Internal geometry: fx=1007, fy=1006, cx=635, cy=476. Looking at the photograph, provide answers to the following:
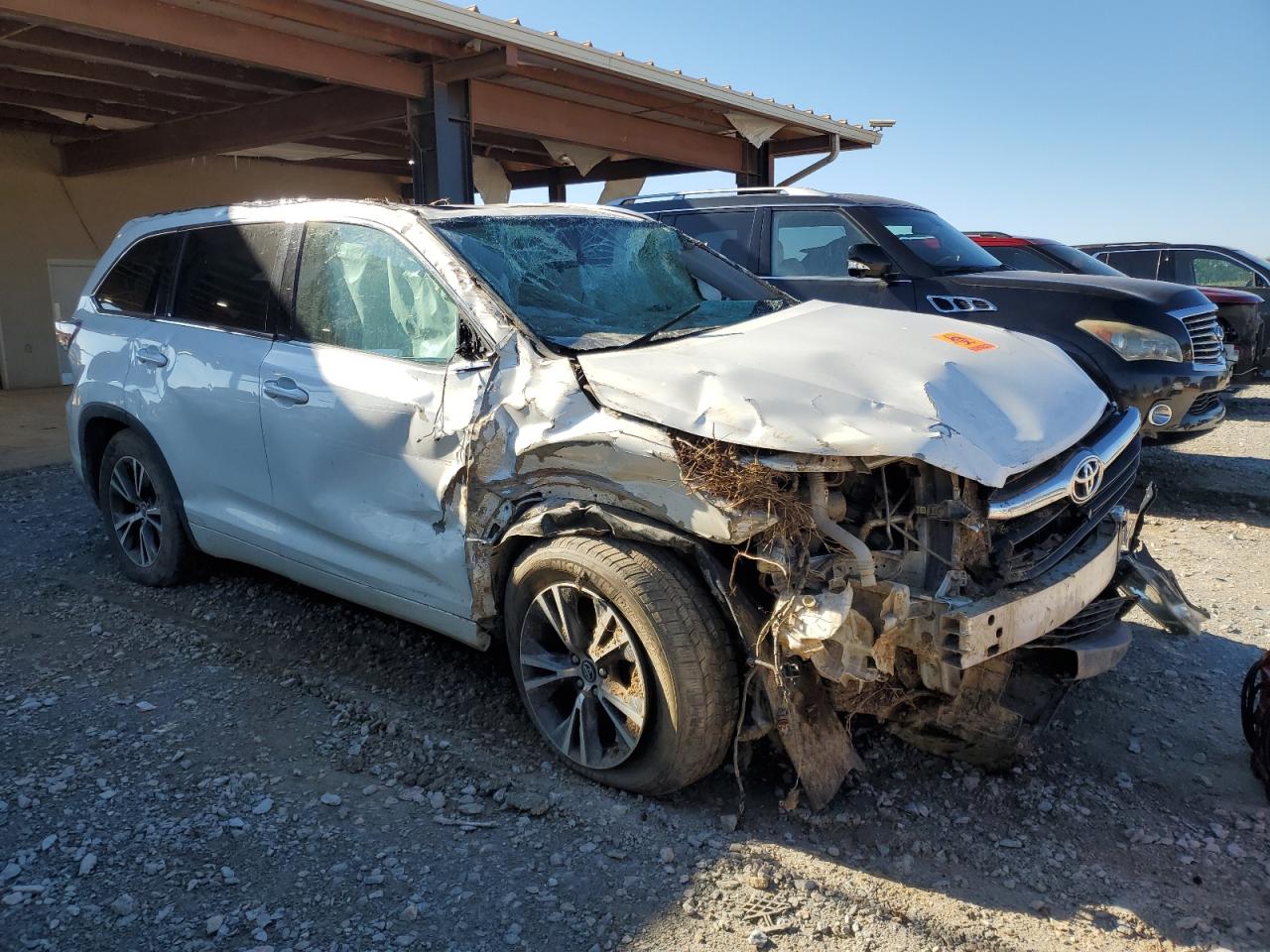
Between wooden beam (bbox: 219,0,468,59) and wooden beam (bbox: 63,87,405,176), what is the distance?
35.7 inches

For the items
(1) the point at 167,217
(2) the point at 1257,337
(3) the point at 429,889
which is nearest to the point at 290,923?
(3) the point at 429,889

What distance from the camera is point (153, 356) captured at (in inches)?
189

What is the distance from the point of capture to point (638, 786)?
3209mm

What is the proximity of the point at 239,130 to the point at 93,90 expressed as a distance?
1421 mm

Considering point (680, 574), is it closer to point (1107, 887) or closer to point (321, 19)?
point (1107, 887)

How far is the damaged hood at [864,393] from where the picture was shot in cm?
284

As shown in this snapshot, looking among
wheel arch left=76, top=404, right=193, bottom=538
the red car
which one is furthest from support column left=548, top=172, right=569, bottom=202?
wheel arch left=76, top=404, right=193, bottom=538

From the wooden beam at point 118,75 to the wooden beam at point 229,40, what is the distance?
192 centimetres

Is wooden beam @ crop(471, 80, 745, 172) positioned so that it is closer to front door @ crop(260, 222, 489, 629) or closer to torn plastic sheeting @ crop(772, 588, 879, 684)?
front door @ crop(260, 222, 489, 629)

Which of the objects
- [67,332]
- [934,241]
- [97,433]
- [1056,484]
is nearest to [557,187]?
[934,241]

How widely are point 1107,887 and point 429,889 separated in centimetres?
191

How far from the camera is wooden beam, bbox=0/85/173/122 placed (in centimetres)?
1079

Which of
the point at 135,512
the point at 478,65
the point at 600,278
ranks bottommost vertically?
the point at 135,512

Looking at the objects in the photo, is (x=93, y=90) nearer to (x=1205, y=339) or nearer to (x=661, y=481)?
(x=661, y=481)
